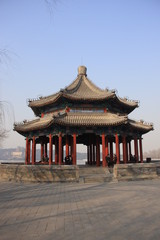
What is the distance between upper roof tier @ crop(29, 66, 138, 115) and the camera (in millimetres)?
20781

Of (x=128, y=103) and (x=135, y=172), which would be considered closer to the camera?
(x=135, y=172)

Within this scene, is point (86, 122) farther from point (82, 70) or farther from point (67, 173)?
point (82, 70)

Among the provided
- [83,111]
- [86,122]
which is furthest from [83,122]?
[83,111]

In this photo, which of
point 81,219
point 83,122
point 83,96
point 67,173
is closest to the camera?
point 81,219

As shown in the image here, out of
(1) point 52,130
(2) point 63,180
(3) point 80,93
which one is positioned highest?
(3) point 80,93

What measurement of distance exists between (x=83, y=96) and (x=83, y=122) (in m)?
3.50

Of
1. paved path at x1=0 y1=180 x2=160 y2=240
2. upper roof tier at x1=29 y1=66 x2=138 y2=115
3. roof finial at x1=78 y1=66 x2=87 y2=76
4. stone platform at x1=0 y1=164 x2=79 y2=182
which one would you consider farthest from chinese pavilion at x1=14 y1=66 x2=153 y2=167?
paved path at x1=0 y1=180 x2=160 y2=240

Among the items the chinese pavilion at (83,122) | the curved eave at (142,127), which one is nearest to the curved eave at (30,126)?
the chinese pavilion at (83,122)

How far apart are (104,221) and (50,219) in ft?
5.05

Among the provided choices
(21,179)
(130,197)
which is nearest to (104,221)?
(130,197)

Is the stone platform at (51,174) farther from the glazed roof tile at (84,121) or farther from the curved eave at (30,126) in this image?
the curved eave at (30,126)

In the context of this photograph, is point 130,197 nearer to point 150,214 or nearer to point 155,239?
point 150,214

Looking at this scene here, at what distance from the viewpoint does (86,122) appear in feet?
63.0

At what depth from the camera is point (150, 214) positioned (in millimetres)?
6043
